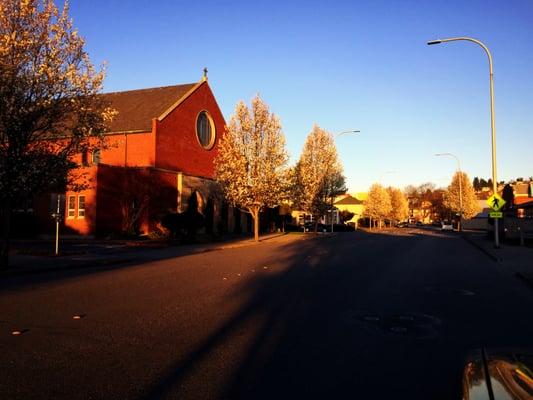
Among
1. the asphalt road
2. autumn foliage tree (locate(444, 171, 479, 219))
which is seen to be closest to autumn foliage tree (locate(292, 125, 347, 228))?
autumn foliage tree (locate(444, 171, 479, 219))

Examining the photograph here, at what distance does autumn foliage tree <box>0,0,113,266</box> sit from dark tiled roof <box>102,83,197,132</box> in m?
21.2

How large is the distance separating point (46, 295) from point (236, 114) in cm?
2417

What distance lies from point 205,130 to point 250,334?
38.6 m

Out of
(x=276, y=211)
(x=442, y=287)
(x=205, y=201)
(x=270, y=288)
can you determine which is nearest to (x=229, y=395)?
(x=270, y=288)

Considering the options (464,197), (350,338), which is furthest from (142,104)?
(464,197)

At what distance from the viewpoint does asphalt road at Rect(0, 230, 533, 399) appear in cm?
470

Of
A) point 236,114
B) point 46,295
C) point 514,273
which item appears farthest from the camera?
point 236,114

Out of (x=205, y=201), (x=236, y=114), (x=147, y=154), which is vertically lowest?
(x=205, y=201)

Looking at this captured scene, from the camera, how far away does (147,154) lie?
1446 inches

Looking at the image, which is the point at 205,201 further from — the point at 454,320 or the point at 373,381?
the point at 373,381

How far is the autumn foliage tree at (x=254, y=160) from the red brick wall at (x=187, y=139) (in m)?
6.85

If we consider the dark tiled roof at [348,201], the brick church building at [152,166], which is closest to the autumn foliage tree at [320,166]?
the brick church building at [152,166]

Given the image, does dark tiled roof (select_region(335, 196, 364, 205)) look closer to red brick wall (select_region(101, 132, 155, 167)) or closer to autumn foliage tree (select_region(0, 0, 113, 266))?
red brick wall (select_region(101, 132, 155, 167))

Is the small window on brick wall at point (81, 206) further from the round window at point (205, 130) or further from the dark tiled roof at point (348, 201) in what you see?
the dark tiled roof at point (348, 201)
